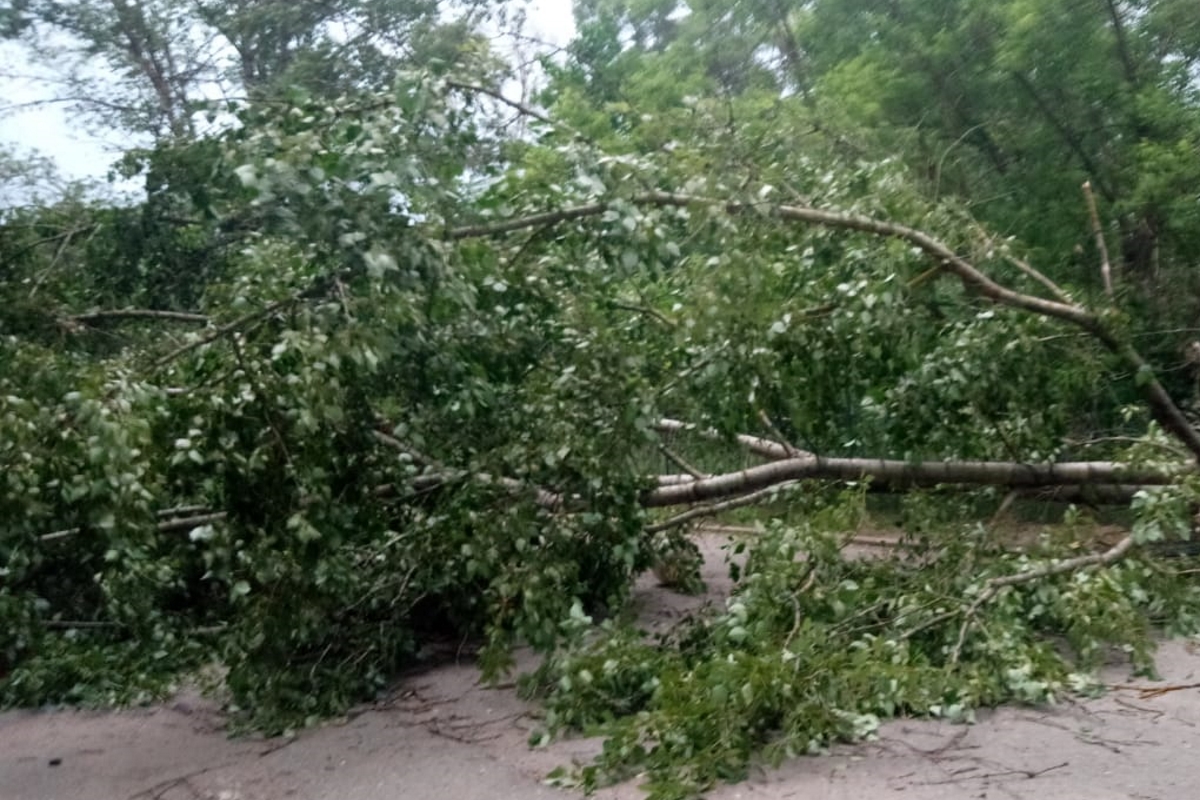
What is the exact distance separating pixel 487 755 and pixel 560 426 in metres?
1.51

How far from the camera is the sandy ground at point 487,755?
4051 millimetres

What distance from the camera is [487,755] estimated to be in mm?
4969

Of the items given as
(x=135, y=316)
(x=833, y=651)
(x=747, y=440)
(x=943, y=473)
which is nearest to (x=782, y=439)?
(x=747, y=440)

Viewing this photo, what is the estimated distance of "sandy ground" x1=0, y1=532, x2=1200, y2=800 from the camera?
405cm

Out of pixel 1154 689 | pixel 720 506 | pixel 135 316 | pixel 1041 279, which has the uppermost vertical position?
pixel 135 316

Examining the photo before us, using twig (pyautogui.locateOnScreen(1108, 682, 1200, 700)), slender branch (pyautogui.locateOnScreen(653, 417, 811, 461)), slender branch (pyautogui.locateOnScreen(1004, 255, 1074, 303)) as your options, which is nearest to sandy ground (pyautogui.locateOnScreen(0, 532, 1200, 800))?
twig (pyautogui.locateOnScreen(1108, 682, 1200, 700))

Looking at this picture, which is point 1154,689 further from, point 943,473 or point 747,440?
point 747,440

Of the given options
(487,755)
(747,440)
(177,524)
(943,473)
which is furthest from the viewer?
(747,440)

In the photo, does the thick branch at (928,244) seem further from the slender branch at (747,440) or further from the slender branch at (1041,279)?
the slender branch at (747,440)

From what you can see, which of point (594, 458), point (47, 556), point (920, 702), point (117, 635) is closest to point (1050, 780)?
point (920, 702)

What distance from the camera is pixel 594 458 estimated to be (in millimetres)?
5543

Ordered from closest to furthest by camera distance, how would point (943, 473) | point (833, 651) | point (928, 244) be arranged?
point (833, 651)
point (928, 244)
point (943, 473)

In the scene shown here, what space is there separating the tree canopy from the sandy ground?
6.3 inches

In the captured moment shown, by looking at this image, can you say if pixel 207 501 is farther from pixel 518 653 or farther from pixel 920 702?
pixel 920 702
